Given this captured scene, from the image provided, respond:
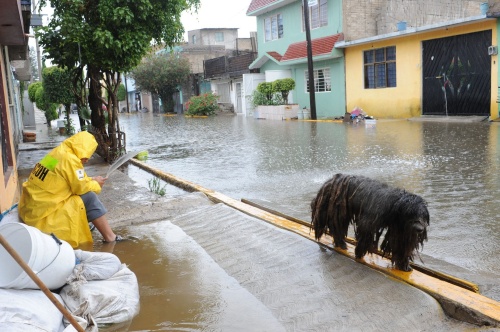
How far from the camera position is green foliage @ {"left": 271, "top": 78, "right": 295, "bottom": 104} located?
26.8m

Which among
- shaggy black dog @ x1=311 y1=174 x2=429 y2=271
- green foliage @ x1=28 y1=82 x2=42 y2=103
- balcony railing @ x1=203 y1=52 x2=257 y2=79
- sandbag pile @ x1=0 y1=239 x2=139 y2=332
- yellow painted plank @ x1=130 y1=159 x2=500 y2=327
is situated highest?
balcony railing @ x1=203 y1=52 x2=257 y2=79

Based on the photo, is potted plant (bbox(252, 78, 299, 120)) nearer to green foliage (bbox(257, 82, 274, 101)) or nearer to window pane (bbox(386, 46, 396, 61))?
green foliage (bbox(257, 82, 274, 101))

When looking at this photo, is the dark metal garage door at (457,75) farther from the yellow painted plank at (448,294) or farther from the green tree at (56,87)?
the yellow painted plank at (448,294)

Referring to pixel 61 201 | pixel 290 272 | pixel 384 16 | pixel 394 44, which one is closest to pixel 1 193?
pixel 61 201

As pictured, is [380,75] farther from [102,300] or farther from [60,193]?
[102,300]

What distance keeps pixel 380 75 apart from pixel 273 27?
386 inches

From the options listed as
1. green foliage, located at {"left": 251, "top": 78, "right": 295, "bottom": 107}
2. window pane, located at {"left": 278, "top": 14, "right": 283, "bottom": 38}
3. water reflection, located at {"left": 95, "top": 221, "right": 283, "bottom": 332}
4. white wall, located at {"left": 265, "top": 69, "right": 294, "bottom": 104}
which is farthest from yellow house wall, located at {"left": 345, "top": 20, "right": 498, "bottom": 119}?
water reflection, located at {"left": 95, "top": 221, "right": 283, "bottom": 332}

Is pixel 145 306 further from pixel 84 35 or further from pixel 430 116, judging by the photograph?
pixel 430 116

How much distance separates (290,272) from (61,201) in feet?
7.20

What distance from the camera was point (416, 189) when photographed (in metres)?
7.51

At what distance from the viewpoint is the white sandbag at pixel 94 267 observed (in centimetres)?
366

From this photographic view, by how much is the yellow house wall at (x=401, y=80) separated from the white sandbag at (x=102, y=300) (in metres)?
17.5

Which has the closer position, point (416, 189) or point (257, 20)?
point (416, 189)

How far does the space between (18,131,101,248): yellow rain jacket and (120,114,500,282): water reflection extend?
248 cm
